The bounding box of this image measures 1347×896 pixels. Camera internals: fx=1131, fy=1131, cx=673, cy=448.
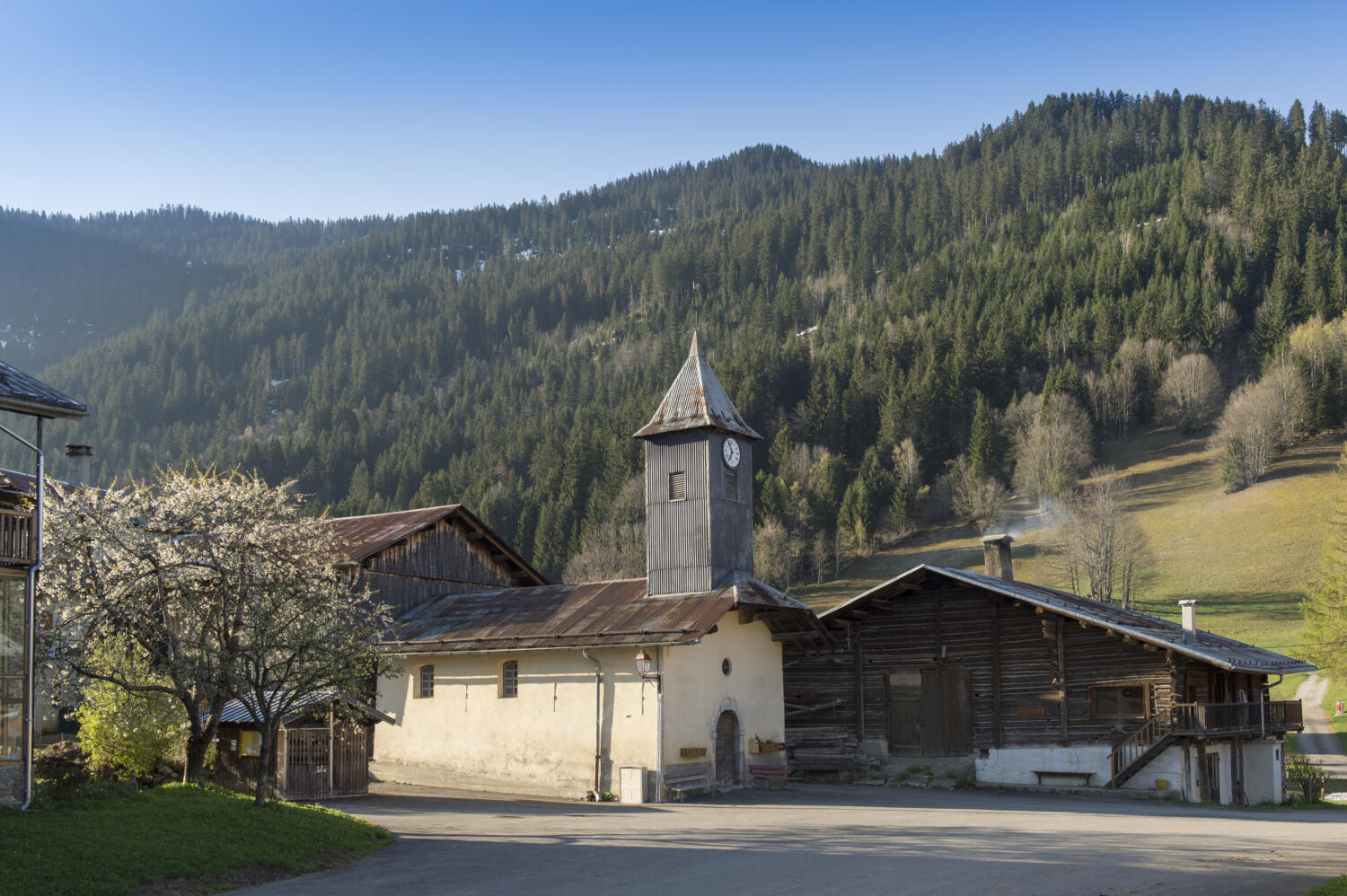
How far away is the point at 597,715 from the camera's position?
28000 mm

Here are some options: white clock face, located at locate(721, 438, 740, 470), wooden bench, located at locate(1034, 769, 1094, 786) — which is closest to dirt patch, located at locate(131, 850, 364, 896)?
white clock face, located at locate(721, 438, 740, 470)

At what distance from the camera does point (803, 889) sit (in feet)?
47.8

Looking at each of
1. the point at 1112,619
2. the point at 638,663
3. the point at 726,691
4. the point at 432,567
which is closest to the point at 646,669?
the point at 638,663

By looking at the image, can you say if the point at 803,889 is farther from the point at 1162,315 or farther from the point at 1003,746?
the point at 1162,315

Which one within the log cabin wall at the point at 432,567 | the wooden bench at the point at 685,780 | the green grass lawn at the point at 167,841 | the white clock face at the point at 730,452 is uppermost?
the white clock face at the point at 730,452

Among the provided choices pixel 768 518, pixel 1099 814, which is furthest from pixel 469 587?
pixel 768 518

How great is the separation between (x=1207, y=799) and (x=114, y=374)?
16037cm

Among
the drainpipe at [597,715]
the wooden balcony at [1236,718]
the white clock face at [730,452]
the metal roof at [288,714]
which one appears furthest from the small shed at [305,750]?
the wooden balcony at [1236,718]

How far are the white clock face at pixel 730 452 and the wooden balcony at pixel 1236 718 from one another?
1319 cm

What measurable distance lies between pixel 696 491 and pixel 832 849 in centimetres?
1493

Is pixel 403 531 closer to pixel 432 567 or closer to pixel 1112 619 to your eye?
pixel 432 567

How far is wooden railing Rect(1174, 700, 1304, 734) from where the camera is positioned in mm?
28344

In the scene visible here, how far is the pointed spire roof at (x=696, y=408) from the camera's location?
3206 centimetres

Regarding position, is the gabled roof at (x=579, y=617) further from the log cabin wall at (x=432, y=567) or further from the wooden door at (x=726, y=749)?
the wooden door at (x=726, y=749)
